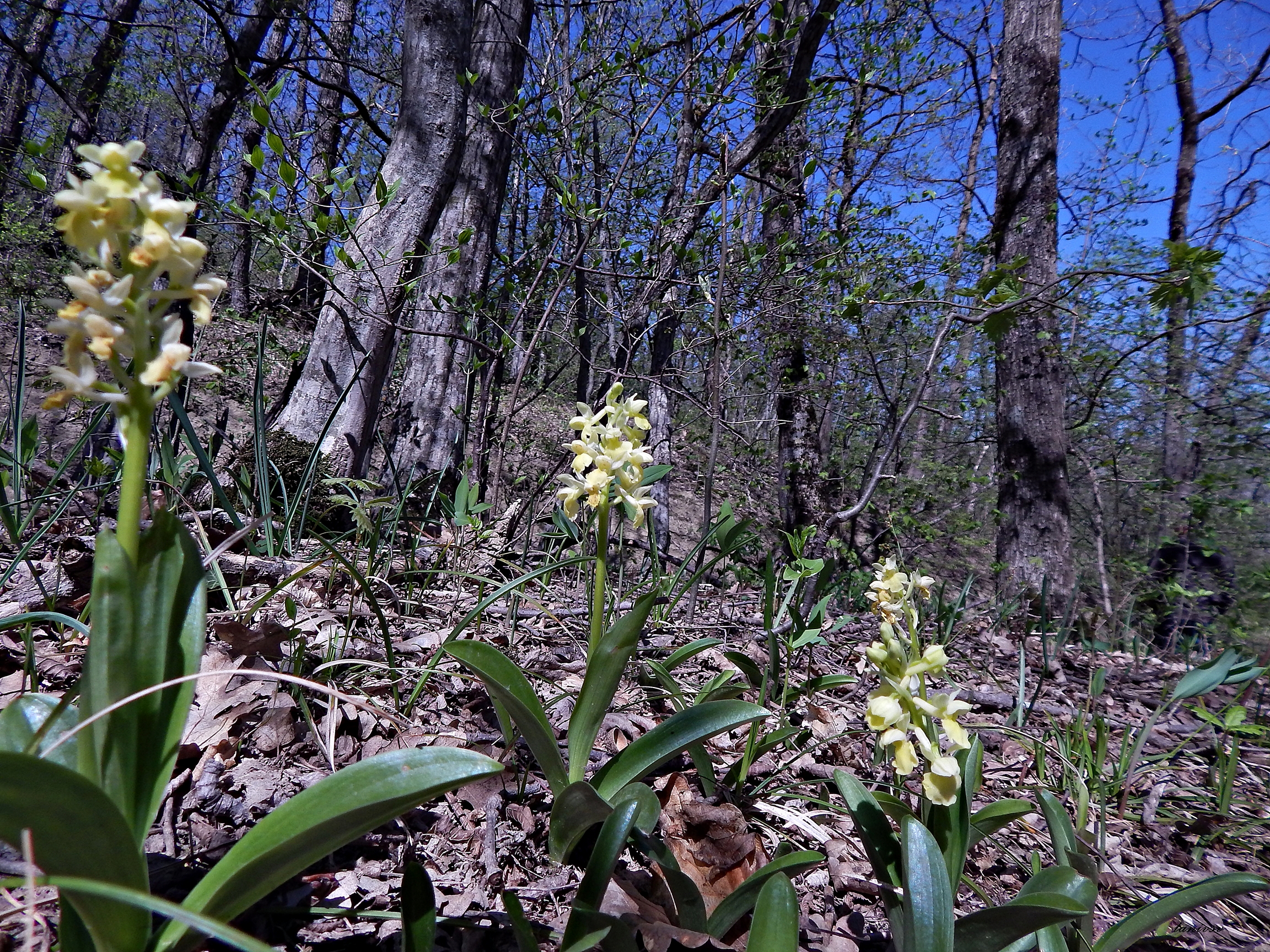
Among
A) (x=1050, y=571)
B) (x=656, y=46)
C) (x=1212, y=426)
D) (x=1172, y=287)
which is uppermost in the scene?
(x=656, y=46)

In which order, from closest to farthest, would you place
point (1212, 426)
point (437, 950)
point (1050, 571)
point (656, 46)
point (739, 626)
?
point (437, 950), point (739, 626), point (656, 46), point (1050, 571), point (1212, 426)

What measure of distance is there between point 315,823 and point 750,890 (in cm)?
79

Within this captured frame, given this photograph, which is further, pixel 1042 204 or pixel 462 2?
pixel 1042 204

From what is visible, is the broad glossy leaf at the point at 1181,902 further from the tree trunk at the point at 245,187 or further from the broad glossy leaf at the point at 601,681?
the tree trunk at the point at 245,187

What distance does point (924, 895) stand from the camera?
1.05m

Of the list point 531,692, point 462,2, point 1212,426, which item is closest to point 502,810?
point 531,692

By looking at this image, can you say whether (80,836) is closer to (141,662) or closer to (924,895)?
(141,662)

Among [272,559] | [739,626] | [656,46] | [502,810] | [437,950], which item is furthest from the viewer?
[656,46]

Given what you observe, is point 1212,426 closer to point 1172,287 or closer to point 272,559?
point 1172,287

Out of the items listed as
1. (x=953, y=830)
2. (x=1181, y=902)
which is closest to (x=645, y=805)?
(x=953, y=830)

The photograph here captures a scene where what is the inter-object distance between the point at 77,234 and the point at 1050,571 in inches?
217

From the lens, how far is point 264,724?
4.90ft

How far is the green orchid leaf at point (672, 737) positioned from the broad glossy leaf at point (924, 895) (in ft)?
1.08

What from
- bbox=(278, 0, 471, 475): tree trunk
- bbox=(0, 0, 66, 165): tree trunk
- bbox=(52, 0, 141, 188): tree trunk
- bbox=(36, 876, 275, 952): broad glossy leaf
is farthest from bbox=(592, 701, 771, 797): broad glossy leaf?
bbox=(0, 0, 66, 165): tree trunk
